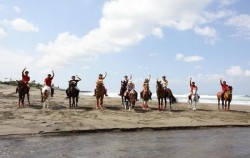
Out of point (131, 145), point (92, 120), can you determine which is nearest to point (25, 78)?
point (92, 120)

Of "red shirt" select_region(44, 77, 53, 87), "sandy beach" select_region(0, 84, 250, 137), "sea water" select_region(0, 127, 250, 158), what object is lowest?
"sea water" select_region(0, 127, 250, 158)

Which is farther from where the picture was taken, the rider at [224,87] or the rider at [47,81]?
the rider at [224,87]

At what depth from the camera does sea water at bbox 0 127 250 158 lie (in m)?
11.3

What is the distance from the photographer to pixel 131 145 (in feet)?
43.3

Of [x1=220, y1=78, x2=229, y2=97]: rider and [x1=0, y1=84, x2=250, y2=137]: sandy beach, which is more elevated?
[x1=220, y1=78, x2=229, y2=97]: rider

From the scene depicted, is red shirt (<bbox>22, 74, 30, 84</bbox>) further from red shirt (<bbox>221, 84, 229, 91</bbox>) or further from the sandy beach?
red shirt (<bbox>221, 84, 229, 91</bbox>)

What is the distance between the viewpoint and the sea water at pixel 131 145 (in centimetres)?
1130

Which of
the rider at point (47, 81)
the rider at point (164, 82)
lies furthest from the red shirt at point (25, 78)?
the rider at point (164, 82)

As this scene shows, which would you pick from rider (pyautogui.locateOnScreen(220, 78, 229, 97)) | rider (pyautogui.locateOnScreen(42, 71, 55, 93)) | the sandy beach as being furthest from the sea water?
rider (pyautogui.locateOnScreen(220, 78, 229, 97))

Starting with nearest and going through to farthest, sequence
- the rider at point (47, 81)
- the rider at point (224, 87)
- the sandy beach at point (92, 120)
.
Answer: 1. the sandy beach at point (92, 120)
2. the rider at point (47, 81)
3. the rider at point (224, 87)

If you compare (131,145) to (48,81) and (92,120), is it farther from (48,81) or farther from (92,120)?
(48,81)

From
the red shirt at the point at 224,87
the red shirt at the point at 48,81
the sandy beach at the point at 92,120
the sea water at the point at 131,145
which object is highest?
the red shirt at the point at 48,81

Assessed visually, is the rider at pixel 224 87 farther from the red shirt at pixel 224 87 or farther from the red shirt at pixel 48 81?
the red shirt at pixel 48 81

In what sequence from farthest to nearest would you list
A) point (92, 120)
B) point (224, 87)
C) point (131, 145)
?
point (224, 87)
point (92, 120)
point (131, 145)
